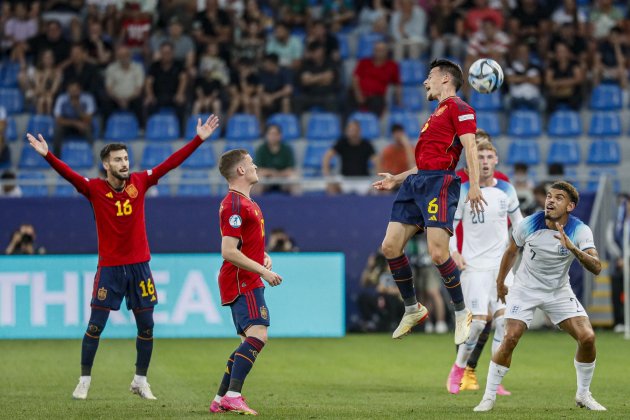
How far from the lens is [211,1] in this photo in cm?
2497

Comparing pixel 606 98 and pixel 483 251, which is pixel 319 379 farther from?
pixel 606 98

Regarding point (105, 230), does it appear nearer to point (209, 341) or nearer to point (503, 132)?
point (209, 341)

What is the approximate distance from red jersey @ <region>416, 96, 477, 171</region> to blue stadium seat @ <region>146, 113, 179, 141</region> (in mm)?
13512

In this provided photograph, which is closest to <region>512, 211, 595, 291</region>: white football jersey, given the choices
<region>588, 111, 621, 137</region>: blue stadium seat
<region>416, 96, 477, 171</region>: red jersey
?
<region>416, 96, 477, 171</region>: red jersey

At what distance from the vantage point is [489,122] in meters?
23.6

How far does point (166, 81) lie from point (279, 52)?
7.78 feet

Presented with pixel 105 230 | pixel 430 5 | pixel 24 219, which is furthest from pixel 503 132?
pixel 105 230

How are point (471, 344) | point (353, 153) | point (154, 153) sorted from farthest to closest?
point (154, 153)
point (353, 153)
point (471, 344)

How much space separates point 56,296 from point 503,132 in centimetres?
969

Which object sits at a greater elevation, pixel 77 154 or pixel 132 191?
pixel 77 154

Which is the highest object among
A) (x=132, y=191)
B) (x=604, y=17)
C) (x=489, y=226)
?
(x=604, y=17)

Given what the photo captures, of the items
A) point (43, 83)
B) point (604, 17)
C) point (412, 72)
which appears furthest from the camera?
point (604, 17)

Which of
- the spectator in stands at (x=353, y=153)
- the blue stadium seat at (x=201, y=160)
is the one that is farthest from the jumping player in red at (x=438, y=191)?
the blue stadium seat at (x=201, y=160)

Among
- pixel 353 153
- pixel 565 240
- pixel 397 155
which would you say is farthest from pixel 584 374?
pixel 353 153
